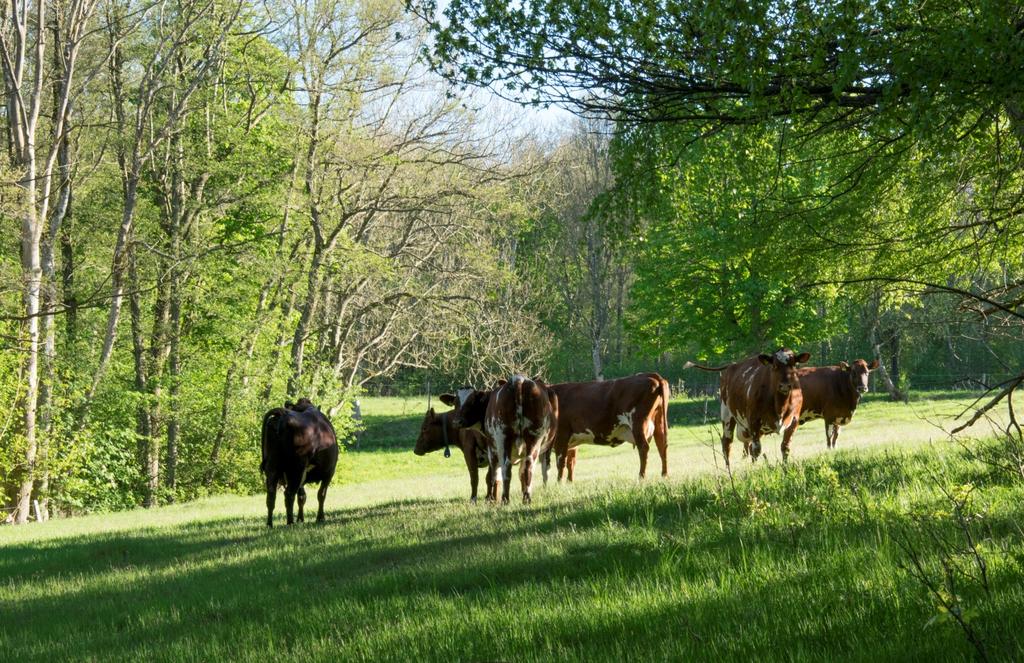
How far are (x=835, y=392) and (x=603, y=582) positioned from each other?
16.8 metres

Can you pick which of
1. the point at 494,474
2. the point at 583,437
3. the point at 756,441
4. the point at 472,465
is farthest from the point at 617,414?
the point at 494,474

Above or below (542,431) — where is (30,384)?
above

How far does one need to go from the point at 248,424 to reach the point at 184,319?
3880 mm

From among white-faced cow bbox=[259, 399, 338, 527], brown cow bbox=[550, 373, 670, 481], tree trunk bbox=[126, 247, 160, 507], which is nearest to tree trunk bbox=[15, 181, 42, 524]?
tree trunk bbox=[126, 247, 160, 507]

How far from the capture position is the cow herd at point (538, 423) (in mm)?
13047

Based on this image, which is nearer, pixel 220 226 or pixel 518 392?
pixel 518 392

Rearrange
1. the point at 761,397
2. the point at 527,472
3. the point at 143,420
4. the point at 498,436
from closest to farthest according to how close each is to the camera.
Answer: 1. the point at 527,472
2. the point at 498,436
3. the point at 761,397
4. the point at 143,420

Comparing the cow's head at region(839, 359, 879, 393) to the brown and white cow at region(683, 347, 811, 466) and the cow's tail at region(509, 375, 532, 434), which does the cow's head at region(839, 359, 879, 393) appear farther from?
the cow's tail at region(509, 375, 532, 434)

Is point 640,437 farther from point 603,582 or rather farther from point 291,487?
point 603,582

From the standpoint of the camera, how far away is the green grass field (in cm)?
454

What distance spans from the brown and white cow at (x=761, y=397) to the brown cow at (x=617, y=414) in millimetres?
1068

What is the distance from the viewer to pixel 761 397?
15000mm

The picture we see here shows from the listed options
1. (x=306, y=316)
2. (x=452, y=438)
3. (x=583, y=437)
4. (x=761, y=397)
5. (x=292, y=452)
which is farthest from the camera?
(x=306, y=316)

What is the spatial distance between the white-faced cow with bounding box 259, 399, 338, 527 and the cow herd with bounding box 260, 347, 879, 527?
0.05ft
